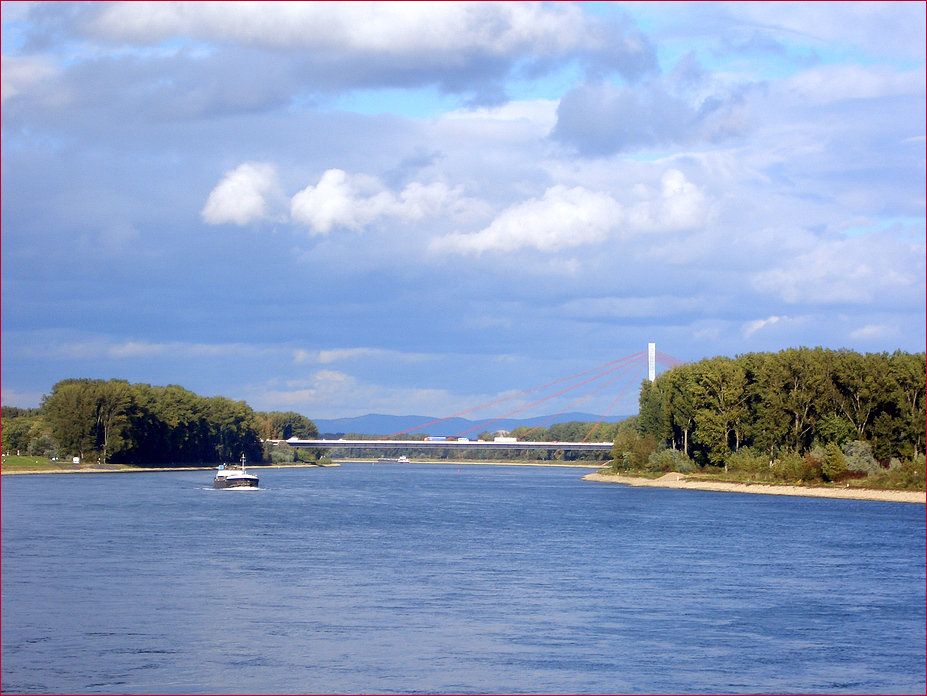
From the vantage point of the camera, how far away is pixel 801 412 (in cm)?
7606

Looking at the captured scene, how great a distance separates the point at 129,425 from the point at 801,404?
6742 centimetres

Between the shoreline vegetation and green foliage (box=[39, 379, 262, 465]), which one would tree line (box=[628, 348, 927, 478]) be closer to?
the shoreline vegetation

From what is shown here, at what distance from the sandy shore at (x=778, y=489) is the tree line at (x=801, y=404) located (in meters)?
2.93

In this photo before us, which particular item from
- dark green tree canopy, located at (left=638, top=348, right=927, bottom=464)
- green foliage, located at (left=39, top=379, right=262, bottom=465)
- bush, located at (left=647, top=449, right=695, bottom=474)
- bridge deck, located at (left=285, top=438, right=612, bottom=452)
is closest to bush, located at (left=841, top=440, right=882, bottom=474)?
dark green tree canopy, located at (left=638, top=348, right=927, bottom=464)

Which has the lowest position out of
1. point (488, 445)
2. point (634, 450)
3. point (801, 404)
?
point (488, 445)

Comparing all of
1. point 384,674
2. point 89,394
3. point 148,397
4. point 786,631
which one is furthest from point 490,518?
point 148,397

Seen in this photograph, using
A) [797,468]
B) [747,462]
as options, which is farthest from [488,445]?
[797,468]

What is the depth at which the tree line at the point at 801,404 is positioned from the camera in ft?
231

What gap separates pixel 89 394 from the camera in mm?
105250

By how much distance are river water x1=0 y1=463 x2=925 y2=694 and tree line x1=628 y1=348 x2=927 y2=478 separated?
825 inches

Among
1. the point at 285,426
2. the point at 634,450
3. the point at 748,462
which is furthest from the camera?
the point at 285,426

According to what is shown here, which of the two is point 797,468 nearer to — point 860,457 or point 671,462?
point 860,457

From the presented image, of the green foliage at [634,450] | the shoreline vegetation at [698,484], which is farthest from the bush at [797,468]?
the green foliage at [634,450]

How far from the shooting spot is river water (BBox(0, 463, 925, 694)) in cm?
1847
